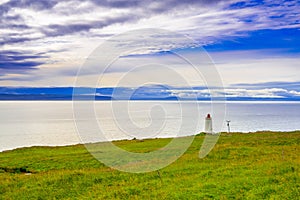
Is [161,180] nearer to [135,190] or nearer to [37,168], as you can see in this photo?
[135,190]

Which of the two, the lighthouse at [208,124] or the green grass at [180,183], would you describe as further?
the lighthouse at [208,124]

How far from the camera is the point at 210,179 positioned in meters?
25.0

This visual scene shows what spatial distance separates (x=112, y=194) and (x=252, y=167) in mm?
11025

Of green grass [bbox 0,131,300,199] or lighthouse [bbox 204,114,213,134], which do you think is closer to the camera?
green grass [bbox 0,131,300,199]

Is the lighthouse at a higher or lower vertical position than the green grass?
higher

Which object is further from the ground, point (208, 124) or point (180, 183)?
point (208, 124)

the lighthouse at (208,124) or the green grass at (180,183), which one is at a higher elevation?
the lighthouse at (208,124)

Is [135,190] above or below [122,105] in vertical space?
below

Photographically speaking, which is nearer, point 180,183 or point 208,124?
point 180,183

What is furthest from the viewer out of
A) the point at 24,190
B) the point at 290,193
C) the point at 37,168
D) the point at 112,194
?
the point at 37,168

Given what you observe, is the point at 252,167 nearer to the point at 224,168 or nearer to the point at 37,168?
the point at 224,168

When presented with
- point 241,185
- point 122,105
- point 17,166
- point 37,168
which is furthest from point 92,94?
point 17,166

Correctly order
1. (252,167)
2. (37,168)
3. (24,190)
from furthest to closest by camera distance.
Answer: (37,168)
(252,167)
(24,190)

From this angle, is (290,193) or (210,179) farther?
(210,179)
